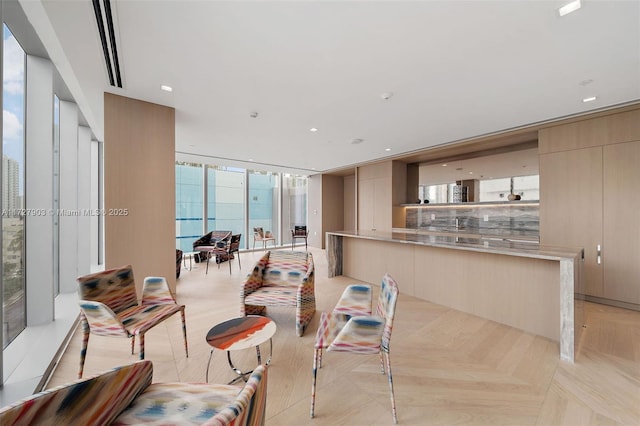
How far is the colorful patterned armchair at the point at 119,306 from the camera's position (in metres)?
1.86

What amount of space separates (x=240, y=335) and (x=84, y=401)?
0.98 m

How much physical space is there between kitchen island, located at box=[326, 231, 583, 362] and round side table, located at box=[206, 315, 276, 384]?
2.31 meters

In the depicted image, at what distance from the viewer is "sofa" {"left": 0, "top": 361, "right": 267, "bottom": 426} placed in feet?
2.61

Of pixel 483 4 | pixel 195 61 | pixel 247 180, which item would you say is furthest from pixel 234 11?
pixel 247 180

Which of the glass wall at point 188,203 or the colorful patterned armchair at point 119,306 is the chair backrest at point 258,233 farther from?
the colorful patterned armchair at point 119,306

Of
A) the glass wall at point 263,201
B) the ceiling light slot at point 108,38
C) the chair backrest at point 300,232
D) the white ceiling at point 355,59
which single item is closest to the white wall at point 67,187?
the white ceiling at point 355,59

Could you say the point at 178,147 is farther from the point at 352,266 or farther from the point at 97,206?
the point at 352,266

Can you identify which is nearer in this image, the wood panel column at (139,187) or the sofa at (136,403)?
the sofa at (136,403)

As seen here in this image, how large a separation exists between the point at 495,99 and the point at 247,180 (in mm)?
7222

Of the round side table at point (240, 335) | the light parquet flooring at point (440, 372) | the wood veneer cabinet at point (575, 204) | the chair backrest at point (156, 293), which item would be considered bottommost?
the light parquet flooring at point (440, 372)

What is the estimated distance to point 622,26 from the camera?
194 cm

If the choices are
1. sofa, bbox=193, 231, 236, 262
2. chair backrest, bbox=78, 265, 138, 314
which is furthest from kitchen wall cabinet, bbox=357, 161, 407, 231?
chair backrest, bbox=78, 265, 138, 314

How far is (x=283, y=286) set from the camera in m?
3.05

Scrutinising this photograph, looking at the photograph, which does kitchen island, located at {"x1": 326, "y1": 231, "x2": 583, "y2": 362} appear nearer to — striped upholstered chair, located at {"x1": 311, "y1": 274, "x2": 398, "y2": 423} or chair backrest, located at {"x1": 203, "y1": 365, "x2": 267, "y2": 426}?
striped upholstered chair, located at {"x1": 311, "y1": 274, "x2": 398, "y2": 423}
